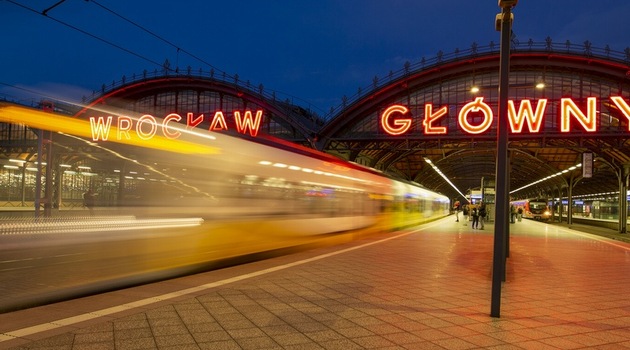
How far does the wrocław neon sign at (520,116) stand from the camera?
2488cm

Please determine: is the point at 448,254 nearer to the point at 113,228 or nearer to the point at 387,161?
the point at 113,228

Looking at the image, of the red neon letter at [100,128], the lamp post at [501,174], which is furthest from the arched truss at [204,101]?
the lamp post at [501,174]

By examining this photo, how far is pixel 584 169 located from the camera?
98.3 feet

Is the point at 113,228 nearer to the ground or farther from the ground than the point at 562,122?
nearer to the ground

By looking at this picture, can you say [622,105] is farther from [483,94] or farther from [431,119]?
[483,94]

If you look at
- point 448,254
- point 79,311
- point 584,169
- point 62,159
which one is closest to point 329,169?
point 448,254

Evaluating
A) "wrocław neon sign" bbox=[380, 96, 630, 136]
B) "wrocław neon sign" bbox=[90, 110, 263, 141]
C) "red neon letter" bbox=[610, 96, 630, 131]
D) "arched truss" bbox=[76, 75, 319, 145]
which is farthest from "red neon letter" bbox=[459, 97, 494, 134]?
"wrocław neon sign" bbox=[90, 110, 263, 141]

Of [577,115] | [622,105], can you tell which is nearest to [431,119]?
[577,115]

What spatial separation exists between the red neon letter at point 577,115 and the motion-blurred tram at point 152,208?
16761mm

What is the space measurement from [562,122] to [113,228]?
2326 centimetres

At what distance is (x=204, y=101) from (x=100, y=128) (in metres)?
32.9

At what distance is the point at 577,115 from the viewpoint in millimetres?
25109

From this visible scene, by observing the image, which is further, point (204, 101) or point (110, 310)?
point (204, 101)

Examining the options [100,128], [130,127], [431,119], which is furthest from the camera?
[431,119]
